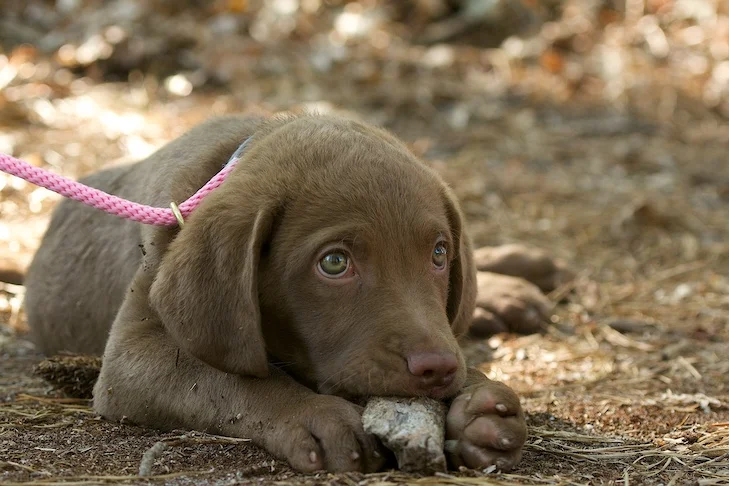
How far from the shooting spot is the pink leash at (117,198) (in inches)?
169

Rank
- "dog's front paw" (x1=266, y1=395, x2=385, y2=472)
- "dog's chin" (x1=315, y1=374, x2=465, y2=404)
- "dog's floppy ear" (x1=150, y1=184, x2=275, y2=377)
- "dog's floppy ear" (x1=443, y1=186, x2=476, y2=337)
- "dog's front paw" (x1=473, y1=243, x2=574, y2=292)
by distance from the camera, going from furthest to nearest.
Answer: "dog's front paw" (x1=473, y1=243, x2=574, y2=292)
"dog's floppy ear" (x1=443, y1=186, x2=476, y2=337)
"dog's floppy ear" (x1=150, y1=184, x2=275, y2=377)
"dog's chin" (x1=315, y1=374, x2=465, y2=404)
"dog's front paw" (x1=266, y1=395, x2=385, y2=472)

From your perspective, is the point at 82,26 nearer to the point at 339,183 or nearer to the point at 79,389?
the point at 79,389

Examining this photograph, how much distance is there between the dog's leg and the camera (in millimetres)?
3512

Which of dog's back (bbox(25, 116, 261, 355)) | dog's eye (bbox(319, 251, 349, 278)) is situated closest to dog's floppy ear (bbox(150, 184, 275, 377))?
dog's eye (bbox(319, 251, 349, 278))

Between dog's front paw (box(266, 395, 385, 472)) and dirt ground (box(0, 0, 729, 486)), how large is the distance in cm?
9

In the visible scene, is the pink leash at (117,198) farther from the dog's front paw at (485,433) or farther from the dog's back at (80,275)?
the dog's front paw at (485,433)

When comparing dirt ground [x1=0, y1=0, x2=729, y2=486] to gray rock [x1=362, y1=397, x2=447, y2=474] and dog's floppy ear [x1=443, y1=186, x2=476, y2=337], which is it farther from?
dog's floppy ear [x1=443, y1=186, x2=476, y2=337]

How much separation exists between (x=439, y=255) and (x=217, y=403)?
42.2 inches

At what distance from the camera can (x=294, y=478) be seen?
344cm

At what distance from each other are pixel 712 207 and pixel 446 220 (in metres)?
5.99

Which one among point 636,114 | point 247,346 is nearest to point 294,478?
point 247,346

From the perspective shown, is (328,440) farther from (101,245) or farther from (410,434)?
(101,245)

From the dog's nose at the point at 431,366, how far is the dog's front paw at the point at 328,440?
260 mm

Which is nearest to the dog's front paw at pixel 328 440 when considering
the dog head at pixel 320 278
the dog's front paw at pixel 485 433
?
the dog head at pixel 320 278
